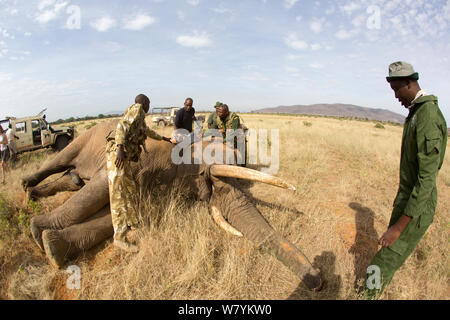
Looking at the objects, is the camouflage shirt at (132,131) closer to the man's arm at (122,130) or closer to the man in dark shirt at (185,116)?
the man's arm at (122,130)

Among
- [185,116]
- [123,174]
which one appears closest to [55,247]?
[123,174]

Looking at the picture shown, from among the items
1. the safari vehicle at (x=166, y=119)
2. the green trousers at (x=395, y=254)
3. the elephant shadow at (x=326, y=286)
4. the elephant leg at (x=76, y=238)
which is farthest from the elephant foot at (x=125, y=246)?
the safari vehicle at (x=166, y=119)

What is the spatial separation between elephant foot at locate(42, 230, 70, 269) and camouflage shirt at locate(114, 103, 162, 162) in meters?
1.32

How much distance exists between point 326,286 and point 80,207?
139 inches

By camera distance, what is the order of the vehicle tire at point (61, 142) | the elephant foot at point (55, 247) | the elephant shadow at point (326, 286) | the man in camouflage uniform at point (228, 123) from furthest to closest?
the vehicle tire at point (61, 142) → the man in camouflage uniform at point (228, 123) → the elephant foot at point (55, 247) → the elephant shadow at point (326, 286)

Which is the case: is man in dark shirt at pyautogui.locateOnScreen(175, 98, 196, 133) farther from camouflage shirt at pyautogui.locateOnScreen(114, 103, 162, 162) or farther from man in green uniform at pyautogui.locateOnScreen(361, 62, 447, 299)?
man in green uniform at pyautogui.locateOnScreen(361, 62, 447, 299)

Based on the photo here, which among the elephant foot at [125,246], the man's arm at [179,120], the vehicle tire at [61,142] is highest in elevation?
the man's arm at [179,120]

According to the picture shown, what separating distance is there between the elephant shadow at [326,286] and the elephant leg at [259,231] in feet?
0.34

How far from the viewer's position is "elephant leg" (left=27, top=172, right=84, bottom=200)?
469cm

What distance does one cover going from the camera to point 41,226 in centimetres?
336

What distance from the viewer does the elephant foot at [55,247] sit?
3.03 meters

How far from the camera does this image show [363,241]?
4156 mm

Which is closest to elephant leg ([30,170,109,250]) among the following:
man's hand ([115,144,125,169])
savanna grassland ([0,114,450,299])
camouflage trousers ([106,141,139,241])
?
camouflage trousers ([106,141,139,241])

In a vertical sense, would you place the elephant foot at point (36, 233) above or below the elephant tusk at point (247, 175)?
below
